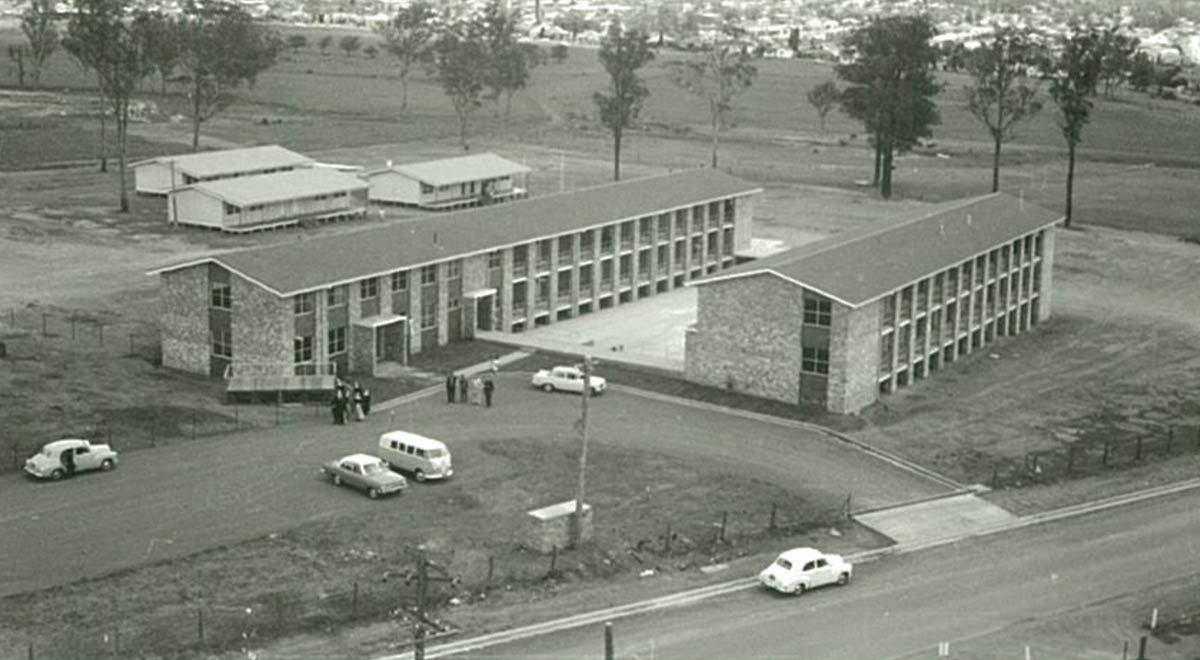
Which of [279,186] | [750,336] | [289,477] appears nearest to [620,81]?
[279,186]

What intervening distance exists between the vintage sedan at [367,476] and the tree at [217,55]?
10023 centimetres

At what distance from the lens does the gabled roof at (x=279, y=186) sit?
380 feet

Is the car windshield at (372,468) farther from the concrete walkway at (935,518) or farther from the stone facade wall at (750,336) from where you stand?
the stone facade wall at (750,336)

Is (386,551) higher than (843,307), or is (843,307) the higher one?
(843,307)

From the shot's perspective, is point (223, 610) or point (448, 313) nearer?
point (223, 610)

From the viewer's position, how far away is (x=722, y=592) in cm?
5144

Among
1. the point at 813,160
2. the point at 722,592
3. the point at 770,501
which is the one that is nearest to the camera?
the point at 722,592

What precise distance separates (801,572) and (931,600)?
175 inches

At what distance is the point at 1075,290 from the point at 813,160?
2411 inches

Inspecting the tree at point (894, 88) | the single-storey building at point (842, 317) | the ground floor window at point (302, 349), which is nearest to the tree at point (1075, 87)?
the tree at point (894, 88)

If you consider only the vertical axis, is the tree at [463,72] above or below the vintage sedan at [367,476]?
above

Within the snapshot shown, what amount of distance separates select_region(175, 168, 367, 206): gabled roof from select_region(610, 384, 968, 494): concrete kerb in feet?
161

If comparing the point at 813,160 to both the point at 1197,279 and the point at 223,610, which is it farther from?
the point at 223,610

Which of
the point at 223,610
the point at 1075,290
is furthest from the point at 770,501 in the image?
the point at 1075,290
